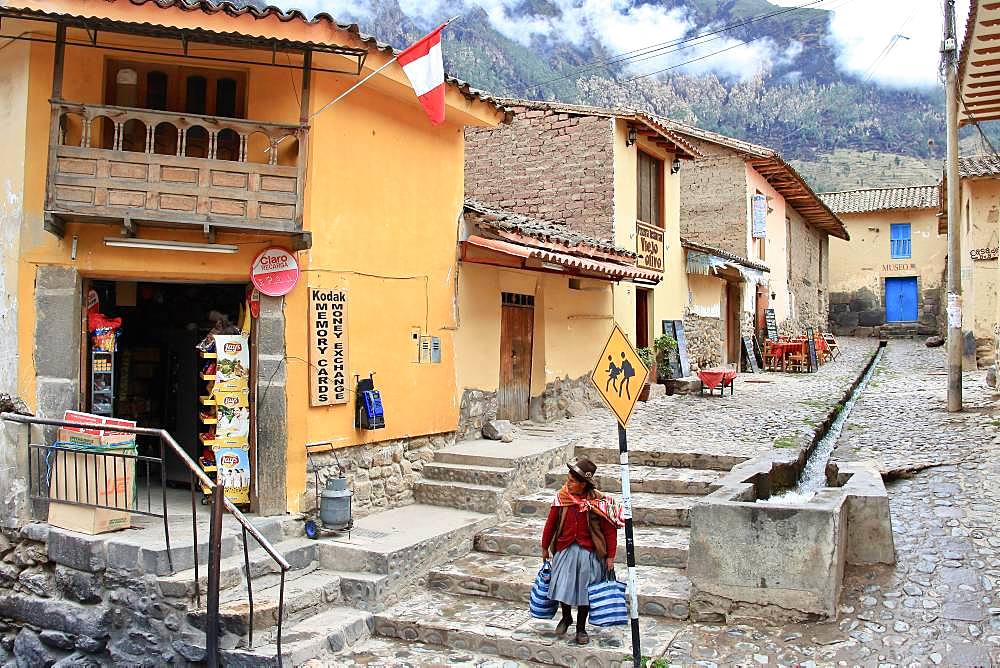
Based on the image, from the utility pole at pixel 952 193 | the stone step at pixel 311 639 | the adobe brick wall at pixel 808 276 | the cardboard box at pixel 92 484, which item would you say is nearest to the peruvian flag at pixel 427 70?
the cardboard box at pixel 92 484

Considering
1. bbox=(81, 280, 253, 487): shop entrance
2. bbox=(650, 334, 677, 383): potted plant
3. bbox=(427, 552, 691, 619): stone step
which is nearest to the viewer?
bbox=(427, 552, 691, 619): stone step

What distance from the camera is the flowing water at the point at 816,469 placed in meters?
8.38

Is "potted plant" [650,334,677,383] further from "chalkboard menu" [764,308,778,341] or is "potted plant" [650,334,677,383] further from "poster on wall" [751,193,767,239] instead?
"chalkboard menu" [764,308,778,341]

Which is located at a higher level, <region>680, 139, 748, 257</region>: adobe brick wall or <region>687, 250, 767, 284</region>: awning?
<region>680, 139, 748, 257</region>: adobe brick wall

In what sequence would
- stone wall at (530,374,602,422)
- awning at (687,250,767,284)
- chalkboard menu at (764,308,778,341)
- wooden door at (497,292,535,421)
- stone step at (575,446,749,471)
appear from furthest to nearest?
1. chalkboard menu at (764,308,778,341)
2. awning at (687,250,767,284)
3. stone wall at (530,374,602,422)
4. wooden door at (497,292,535,421)
5. stone step at (575,446,749,471)

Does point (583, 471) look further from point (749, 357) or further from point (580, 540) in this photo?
point (749, 357)

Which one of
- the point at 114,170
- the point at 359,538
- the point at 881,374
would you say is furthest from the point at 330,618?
the point at 881,374

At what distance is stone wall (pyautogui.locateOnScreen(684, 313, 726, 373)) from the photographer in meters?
18.9

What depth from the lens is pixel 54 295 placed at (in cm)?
729

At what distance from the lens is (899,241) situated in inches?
1345

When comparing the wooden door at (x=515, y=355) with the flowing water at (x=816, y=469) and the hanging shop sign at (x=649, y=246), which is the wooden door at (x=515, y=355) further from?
the flowing water at (x=816, y=469)

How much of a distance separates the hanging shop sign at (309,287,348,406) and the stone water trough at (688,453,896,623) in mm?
3941

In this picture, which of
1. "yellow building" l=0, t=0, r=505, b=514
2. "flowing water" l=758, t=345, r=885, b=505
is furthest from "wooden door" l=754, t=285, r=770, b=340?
"yellow building" l=0, t=0, r=505, b=514

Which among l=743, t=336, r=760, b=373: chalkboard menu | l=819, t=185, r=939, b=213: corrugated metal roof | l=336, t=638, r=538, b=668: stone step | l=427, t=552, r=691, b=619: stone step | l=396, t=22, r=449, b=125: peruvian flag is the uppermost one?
l=819, t=185, r=939, b=213: corrugated metal roof
